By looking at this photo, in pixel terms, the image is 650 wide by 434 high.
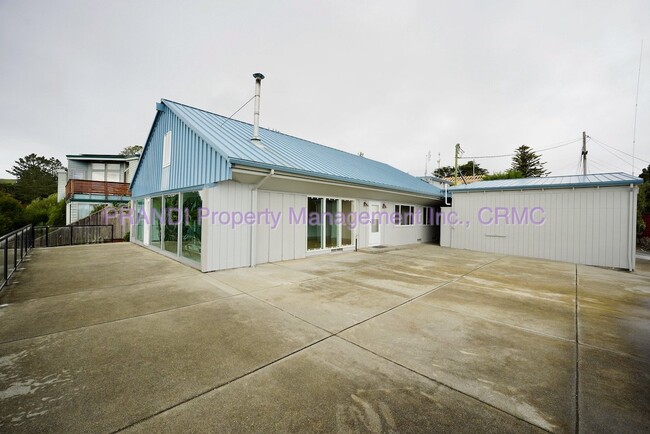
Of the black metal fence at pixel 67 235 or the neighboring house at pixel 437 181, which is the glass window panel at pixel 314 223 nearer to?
the black metal fence at pixel 67 235

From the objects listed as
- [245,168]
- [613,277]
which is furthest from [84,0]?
[613,277]

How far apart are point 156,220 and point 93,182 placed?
13.7m

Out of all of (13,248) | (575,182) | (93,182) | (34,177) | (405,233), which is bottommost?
(13,248)

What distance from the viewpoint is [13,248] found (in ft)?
29.3

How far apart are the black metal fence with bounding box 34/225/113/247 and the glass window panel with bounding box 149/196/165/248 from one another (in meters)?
5.80

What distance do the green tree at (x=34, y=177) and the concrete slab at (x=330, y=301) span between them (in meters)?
52.9

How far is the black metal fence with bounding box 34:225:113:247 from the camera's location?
41.3 ft

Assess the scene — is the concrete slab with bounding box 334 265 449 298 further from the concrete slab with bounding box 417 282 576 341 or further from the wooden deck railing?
the wooden deck railing

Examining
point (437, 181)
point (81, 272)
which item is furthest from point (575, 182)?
point (437, 181)

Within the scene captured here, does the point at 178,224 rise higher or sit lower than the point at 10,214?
lower

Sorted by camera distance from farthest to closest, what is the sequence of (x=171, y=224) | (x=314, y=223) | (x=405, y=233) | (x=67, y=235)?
(x=405, y=233) → (x=67, y=235) → (x=314, y=223) → (x=171, y=224)

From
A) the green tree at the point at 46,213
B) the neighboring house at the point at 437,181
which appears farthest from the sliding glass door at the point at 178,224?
the neighboring house at the point at 437,181

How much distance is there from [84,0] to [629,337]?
16.3 metres

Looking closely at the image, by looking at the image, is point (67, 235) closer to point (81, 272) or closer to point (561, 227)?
point (81, 272)
